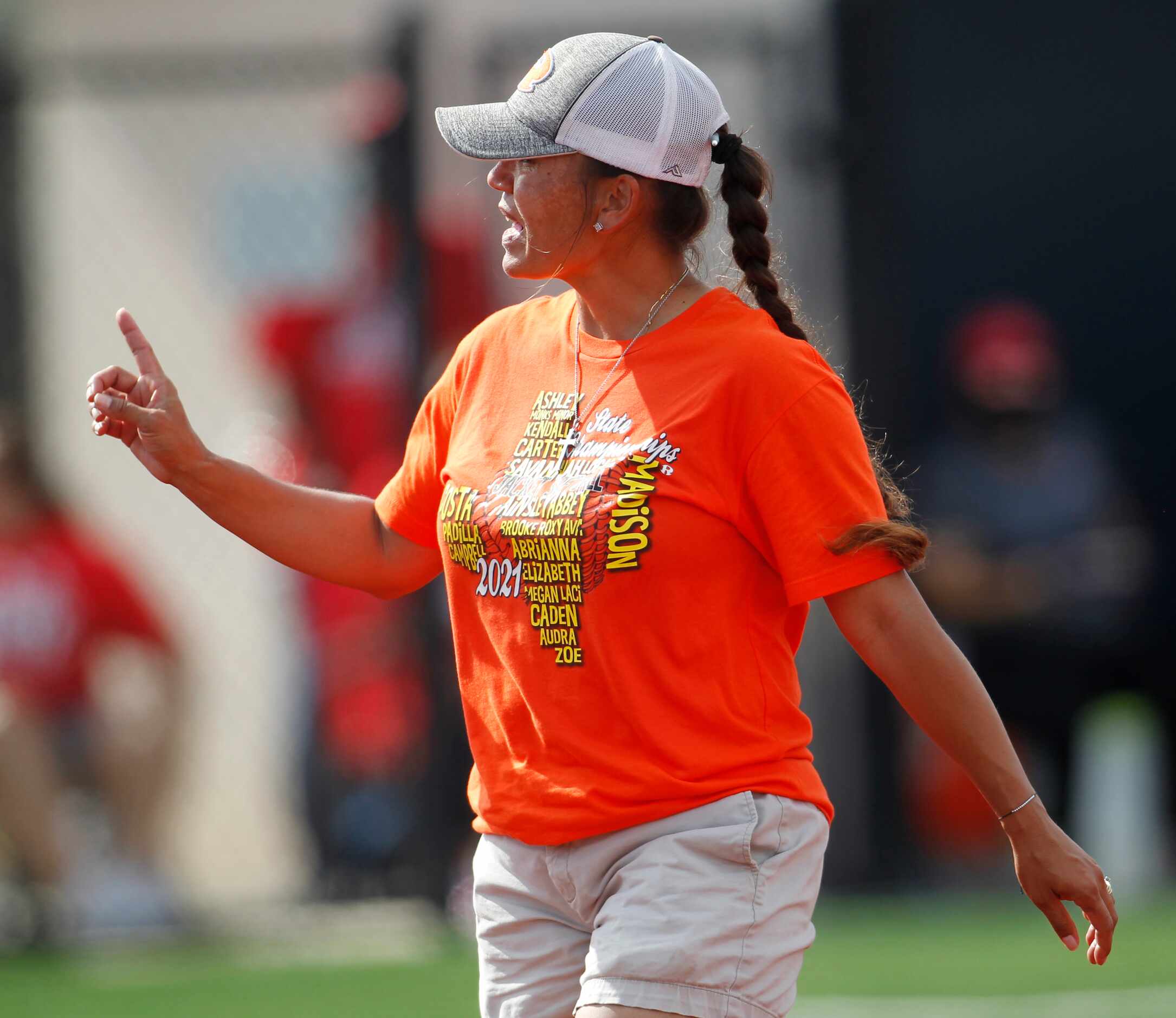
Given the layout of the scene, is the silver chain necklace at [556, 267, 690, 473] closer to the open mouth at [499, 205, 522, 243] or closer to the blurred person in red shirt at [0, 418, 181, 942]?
the open mouth at [499, 205, 522, 243]

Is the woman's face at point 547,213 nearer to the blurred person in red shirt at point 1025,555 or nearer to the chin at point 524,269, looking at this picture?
the chin at point 524,269

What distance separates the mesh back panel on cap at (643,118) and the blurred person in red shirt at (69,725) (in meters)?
4.81

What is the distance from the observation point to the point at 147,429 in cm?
336

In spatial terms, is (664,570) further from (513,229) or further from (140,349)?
(140,349)

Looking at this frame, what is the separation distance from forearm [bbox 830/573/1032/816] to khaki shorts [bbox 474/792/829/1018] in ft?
0.92

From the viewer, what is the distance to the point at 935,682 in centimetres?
300

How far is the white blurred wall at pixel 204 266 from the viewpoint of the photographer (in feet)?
30.1

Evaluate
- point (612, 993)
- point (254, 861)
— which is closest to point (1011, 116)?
point (254, 861)

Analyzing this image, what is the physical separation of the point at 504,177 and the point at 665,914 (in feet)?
4.03

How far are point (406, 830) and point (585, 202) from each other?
17.2 ft

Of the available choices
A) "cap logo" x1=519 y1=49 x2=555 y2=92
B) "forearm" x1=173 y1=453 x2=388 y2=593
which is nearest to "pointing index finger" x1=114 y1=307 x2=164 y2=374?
"forearm" x1=173 y1=453 x2=388 y2=593

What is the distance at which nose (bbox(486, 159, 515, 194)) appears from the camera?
3236 millimetres

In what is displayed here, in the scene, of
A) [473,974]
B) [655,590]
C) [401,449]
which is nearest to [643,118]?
[655,590]

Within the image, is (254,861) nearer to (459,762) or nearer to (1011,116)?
(459,762)
